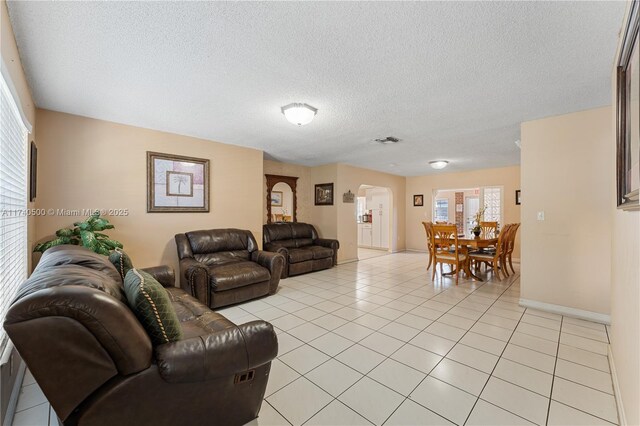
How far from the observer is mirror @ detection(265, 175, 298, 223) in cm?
595

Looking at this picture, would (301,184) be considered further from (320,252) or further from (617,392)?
(617,392)

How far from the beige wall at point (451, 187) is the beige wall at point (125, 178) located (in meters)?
5.51

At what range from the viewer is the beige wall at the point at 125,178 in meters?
3.07

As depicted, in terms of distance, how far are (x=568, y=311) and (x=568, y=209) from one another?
118 cm

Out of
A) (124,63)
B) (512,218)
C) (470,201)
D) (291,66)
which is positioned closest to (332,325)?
(291,66)

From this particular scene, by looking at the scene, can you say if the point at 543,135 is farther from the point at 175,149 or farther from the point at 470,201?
the point at 470,201

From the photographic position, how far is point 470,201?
30.0ft

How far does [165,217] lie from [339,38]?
3402 millimetres

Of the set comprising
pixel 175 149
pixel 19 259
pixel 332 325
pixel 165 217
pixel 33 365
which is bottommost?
pixel 332 325

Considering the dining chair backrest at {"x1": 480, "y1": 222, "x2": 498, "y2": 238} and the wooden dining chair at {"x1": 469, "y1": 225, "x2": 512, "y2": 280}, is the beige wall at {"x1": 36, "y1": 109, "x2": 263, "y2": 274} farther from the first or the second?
the dining chair backrest at {"x1": 480, "y1": 222, "x2": 498, "y2": 238}

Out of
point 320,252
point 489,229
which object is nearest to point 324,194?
point 320,252

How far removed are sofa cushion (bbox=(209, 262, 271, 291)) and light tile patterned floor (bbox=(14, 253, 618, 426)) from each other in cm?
31

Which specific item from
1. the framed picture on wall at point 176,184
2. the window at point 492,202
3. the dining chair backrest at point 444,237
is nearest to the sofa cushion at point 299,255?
the framed picture on wall at point 176,184

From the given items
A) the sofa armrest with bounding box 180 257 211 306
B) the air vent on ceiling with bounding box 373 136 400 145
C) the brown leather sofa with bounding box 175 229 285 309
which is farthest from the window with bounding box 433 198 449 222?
the sofa armrest with bounding box 180 257 211 306
